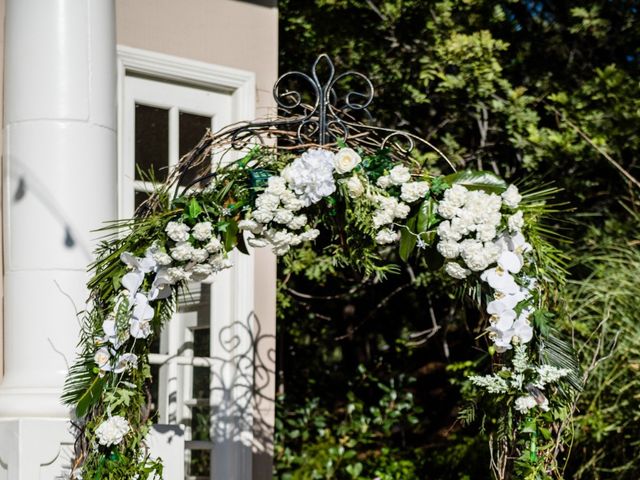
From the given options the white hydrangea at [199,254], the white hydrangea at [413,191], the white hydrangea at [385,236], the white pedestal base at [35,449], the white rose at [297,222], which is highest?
the white hydrangea at [413,191]

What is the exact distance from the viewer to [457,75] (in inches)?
293

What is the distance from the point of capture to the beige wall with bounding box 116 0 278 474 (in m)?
5.30

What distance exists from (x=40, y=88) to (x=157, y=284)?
51.3 inches

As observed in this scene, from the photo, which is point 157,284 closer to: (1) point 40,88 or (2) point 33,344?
(2) point 33,344

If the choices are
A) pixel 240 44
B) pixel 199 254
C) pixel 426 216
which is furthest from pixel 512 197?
pixel 240 44

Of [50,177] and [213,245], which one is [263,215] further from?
[50,177]

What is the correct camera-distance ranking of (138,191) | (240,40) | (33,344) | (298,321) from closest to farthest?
(33,344) → (138,191) → (240,40) → (298,321)

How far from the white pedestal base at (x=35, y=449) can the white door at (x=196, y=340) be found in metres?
1.03

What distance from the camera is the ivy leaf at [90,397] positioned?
360cm

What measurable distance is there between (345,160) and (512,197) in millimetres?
605

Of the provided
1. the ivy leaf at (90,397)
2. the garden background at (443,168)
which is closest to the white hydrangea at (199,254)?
the ivy leaf at (90,397)

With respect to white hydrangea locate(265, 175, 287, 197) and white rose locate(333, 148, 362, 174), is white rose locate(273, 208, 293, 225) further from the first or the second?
white rose locate(333, 148, 362, 174)

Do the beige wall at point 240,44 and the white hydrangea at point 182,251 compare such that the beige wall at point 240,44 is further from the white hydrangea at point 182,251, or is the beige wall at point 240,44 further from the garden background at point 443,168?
the white hydrangea at point 182,251

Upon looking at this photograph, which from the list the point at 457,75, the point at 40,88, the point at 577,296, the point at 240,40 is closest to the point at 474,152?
the point at 457,75
